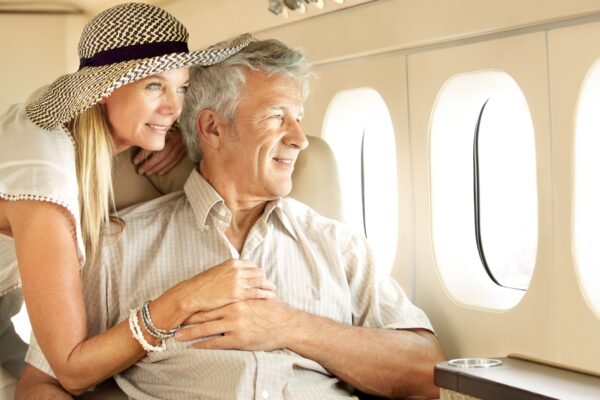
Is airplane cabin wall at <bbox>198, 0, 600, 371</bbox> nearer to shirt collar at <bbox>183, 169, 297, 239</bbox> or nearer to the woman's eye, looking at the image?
shirt collar at <bbox>183, 169, 297, 239</bbox>

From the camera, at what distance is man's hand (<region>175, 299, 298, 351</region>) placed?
2.23m

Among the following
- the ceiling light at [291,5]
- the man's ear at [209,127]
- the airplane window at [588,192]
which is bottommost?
the airplane window at [588,192]

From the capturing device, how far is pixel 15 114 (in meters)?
2.30

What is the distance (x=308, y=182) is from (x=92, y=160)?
0.74 m

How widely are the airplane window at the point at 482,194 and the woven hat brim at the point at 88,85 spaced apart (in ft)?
2.82

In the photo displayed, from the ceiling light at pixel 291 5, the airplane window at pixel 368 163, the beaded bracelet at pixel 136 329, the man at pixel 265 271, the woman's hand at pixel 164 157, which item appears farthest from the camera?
the airplane window at pixel 368 163

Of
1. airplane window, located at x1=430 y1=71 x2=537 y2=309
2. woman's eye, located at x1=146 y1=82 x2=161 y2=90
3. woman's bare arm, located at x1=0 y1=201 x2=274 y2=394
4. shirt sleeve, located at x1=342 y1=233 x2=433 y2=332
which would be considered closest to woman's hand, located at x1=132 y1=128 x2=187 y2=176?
woman's eye, located at x1=146 y1=82 x2=161 y2=90

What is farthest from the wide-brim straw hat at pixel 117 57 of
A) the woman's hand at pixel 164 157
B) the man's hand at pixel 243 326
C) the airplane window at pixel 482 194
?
the airplane window at pixel 482 194

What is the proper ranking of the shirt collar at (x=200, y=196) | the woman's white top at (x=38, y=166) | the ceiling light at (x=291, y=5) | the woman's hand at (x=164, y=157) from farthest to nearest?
the ceiling light at (x=291, y=5)
the woman's hand at (x=164, y=157)
the shirt collar at (x=200, y=196)
the woman's white top at (x=38, y=166)

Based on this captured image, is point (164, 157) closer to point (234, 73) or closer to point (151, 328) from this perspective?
point (234, 73)

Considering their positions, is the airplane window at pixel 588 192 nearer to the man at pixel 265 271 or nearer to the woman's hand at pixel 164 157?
the man at pixel 265 271

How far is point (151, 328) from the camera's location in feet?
7.11

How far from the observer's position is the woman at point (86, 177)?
2064 millimetres

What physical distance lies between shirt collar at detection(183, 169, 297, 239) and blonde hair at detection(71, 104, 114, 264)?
29 centimetres
